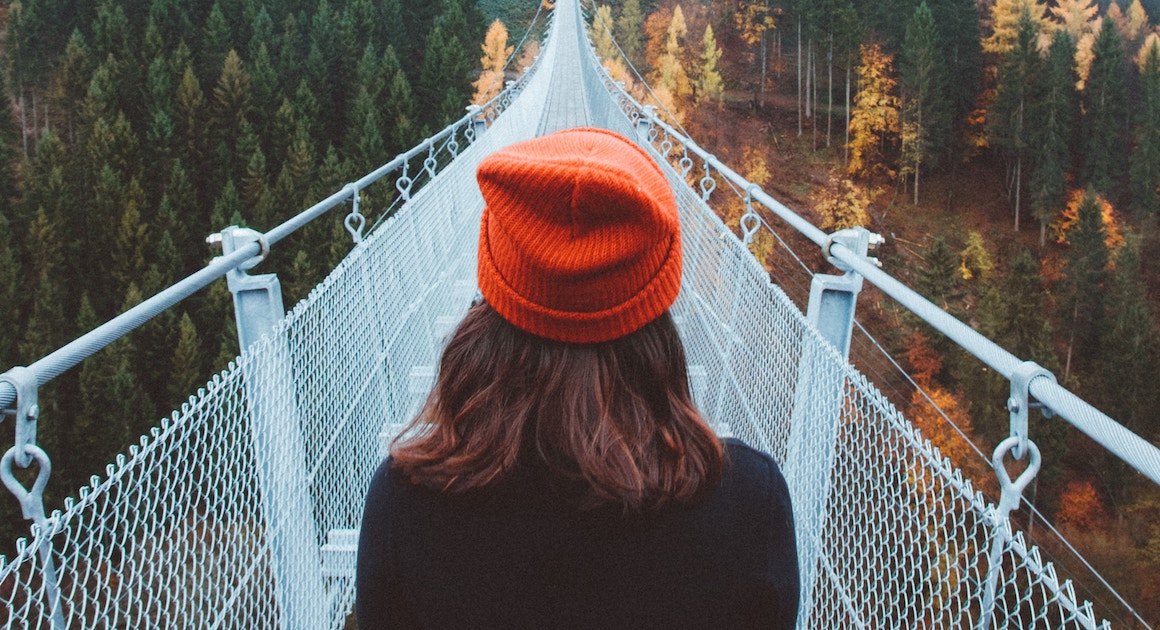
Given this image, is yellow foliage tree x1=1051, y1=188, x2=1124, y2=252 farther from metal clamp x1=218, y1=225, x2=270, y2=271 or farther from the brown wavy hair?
the brown wavy hair

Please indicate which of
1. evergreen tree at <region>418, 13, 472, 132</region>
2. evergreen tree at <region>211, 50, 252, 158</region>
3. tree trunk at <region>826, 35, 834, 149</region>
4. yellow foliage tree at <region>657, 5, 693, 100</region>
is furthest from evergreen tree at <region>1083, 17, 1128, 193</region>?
evergreen tree at <region>211, 50, 252, 158</region>

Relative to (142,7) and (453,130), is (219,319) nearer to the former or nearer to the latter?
(142,7)

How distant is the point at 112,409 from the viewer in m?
22.3

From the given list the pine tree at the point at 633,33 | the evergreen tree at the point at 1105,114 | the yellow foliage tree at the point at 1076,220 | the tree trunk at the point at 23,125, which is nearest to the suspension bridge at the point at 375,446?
the yellow foliage tree at the point at 1076,220

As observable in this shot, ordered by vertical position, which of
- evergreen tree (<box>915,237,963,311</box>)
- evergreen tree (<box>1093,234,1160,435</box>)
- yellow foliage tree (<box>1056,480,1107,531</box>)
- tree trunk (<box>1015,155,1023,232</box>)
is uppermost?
tree trunk (<box>1015,155,1023,232</box>)

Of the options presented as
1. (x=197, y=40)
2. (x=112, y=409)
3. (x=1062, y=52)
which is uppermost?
(x=197, y=40)

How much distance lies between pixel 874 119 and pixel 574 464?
41065 mm

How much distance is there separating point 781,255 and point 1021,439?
32.2 m

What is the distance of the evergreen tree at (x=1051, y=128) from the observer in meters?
34.6

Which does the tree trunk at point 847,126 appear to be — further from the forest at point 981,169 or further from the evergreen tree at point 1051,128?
the evergreen tree at point 1051,128

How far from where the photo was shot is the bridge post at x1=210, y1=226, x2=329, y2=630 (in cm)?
137

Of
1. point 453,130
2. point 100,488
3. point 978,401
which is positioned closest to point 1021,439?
point 100,488

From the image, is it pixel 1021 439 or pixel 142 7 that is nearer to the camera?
pixel 1021 439

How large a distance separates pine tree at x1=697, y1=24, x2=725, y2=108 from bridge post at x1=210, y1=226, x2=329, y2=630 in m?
42.0
